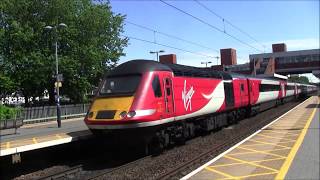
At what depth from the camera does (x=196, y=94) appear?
60.2 feet

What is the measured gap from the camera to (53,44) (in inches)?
1855

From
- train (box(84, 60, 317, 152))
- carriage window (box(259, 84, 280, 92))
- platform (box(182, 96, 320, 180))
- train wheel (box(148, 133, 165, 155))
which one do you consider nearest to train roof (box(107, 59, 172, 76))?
train (box(84, 60, 317, 152))

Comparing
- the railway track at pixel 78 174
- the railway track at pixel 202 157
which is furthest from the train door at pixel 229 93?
the railway track at pixel 78 174

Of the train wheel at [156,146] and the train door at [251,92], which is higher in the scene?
the train door at [251,92]

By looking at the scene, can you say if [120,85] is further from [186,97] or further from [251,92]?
[251,92]

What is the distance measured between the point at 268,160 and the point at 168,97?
13.4 feet

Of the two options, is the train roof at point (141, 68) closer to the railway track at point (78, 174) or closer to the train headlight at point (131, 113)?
the train headlight at point (131, 113)

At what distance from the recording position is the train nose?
13508 mm

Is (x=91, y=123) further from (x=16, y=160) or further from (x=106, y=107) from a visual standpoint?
(x=16, y=160)

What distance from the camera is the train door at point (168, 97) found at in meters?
15.0

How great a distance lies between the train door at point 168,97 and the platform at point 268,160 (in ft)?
7.48

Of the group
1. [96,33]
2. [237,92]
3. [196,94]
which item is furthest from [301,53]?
[196,94]

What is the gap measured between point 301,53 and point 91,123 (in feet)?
339

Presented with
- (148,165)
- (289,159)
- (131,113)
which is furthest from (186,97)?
(289,159)
